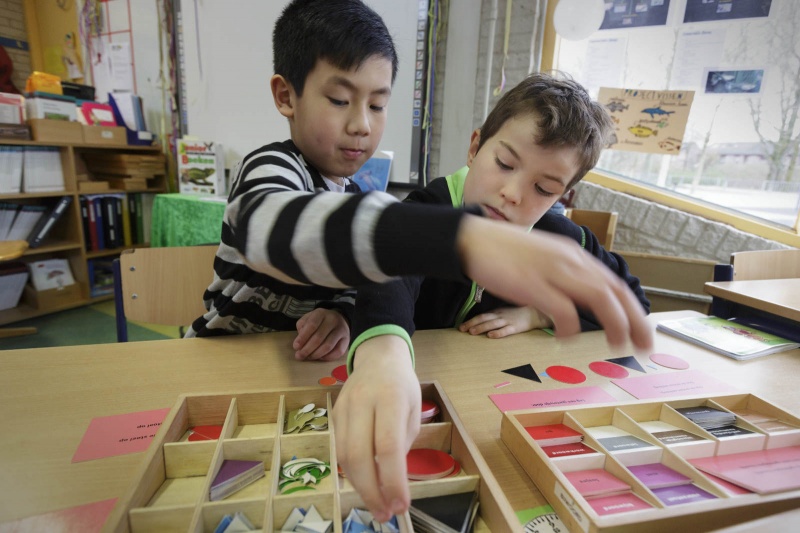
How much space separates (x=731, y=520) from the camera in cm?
38

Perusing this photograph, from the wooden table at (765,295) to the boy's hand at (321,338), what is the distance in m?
0.88

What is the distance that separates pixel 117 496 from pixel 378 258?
36cm

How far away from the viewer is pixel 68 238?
2578mm

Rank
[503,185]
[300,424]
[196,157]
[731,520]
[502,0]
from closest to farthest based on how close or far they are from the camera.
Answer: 1. [731,520]
2. [300,424]
3. [503,185]
4. [502,0]
5. [196,157]

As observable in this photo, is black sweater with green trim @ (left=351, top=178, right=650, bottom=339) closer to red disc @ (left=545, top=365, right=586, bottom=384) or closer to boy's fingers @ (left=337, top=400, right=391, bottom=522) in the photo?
red disc @ (left=545, top=365, right=586, bottom=384)

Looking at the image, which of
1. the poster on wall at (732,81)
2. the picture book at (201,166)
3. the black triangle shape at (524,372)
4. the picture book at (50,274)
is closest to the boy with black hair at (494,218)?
the black triangle shape at (524,372)

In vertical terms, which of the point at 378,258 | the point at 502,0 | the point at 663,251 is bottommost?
the point at 663,251

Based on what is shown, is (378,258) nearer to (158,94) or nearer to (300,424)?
(300,424)

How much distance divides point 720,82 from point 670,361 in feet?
5.49

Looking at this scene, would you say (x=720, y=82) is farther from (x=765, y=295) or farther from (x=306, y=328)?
(x=306, y=328)

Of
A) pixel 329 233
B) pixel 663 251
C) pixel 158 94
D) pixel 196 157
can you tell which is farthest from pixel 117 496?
pixel 158 94

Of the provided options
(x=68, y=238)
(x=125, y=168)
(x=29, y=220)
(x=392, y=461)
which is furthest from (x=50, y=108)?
(x=392, y=461)

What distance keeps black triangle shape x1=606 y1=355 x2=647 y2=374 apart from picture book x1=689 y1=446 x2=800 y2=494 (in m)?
0.23

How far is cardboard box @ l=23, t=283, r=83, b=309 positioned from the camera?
2430mm
